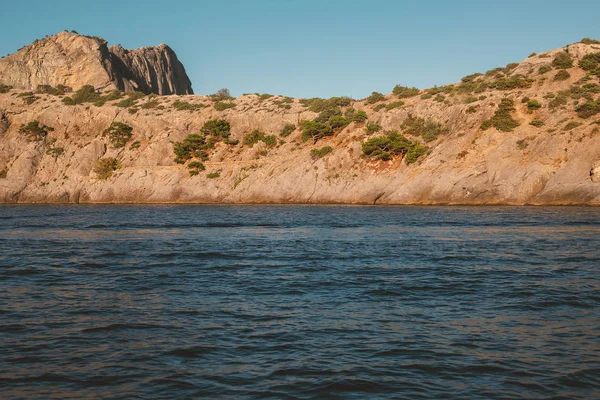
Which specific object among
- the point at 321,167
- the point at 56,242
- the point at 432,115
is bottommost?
the point at 56,242

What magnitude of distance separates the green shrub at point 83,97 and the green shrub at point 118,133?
14.6 meters

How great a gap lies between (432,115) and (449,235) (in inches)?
2064

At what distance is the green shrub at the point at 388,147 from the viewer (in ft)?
244

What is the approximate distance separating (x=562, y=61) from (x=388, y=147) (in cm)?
3145

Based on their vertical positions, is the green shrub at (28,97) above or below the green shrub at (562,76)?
above

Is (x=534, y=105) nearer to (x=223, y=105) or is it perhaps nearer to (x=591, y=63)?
(x=591, y=63)

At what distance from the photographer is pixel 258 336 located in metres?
12.6

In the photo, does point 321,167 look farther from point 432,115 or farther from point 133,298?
point 133,298

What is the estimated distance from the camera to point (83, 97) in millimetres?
111312

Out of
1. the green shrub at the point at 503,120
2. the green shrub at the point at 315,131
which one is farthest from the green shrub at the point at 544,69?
the green shrub at the point at 315,131

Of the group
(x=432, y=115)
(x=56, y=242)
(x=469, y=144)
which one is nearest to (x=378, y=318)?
(x=56, y=242)

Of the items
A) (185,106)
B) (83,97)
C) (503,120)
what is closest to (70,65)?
(83,97)

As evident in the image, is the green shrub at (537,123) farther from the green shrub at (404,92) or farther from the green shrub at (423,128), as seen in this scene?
the green shrub at (404,92)

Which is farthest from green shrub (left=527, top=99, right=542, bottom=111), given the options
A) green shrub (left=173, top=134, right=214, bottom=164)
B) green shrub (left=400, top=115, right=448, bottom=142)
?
green shrub (left=173, top=134, right=214, bottom=164)
